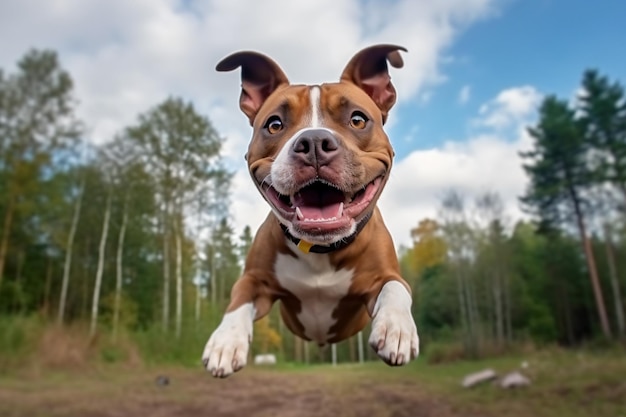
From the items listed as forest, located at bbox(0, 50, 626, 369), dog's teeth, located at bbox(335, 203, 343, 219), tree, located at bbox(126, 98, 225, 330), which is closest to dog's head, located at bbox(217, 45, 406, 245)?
dog's teeth, located at bbox(335, 203, 343, 219)

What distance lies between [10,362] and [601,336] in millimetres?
24554

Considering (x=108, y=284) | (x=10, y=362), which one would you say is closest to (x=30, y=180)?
(x=10, y=362)

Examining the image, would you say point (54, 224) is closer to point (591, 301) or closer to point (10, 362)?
point (10, 362)

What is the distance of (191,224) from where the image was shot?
8.46ft

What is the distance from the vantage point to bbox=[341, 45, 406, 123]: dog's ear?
1436 millimetres

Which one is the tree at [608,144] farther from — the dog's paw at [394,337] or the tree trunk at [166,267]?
the dog's paw at [394,337]

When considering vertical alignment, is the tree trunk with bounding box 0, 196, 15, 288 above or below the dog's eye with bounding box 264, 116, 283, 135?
above

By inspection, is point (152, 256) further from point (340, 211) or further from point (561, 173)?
point (561, 173)

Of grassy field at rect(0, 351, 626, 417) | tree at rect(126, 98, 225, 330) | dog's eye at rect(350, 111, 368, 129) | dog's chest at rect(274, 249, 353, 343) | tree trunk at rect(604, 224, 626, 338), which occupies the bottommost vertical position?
grassy field at rect(0, 351, 626, 417)

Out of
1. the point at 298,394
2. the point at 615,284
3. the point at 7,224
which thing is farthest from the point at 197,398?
the point at 615,284

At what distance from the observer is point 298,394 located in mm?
17891

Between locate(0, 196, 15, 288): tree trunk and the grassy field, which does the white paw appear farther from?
locate(0, 196, 15, 288): tree trunk

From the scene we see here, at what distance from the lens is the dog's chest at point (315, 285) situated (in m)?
1.66

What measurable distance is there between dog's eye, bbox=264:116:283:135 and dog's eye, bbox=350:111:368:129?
19cm
